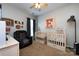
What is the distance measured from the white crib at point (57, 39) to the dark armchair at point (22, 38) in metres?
0.33

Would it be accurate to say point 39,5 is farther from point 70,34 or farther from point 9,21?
point 70,34

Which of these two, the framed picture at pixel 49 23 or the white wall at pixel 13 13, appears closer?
the white wall at pixel 13 13

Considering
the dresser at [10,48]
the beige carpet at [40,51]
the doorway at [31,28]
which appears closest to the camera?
the dresser at [10,48]

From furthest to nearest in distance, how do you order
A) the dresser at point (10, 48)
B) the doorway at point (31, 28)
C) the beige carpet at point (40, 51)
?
the doorway at point (31, 28)
the beige carpet at point (40, 51)
the dresser at point (10, 48)

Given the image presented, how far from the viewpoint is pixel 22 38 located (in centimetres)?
144

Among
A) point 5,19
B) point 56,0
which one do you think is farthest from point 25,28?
point 56,0

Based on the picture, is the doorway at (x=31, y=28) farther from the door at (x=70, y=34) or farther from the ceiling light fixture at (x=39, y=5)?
the door at (x=70, y=34)

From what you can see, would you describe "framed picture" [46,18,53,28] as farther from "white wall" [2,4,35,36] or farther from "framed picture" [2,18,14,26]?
"framed picture" [2,18,14,26]

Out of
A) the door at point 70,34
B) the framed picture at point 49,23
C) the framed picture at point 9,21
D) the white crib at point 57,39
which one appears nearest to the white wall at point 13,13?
the framed picture at point 9,21

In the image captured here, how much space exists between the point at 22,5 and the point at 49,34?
622 millimetres

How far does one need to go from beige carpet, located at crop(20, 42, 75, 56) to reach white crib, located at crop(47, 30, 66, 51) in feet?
0.25

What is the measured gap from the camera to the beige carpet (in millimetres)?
1379

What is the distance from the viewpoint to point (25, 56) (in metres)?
1.35

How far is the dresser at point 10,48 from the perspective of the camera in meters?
1.27
